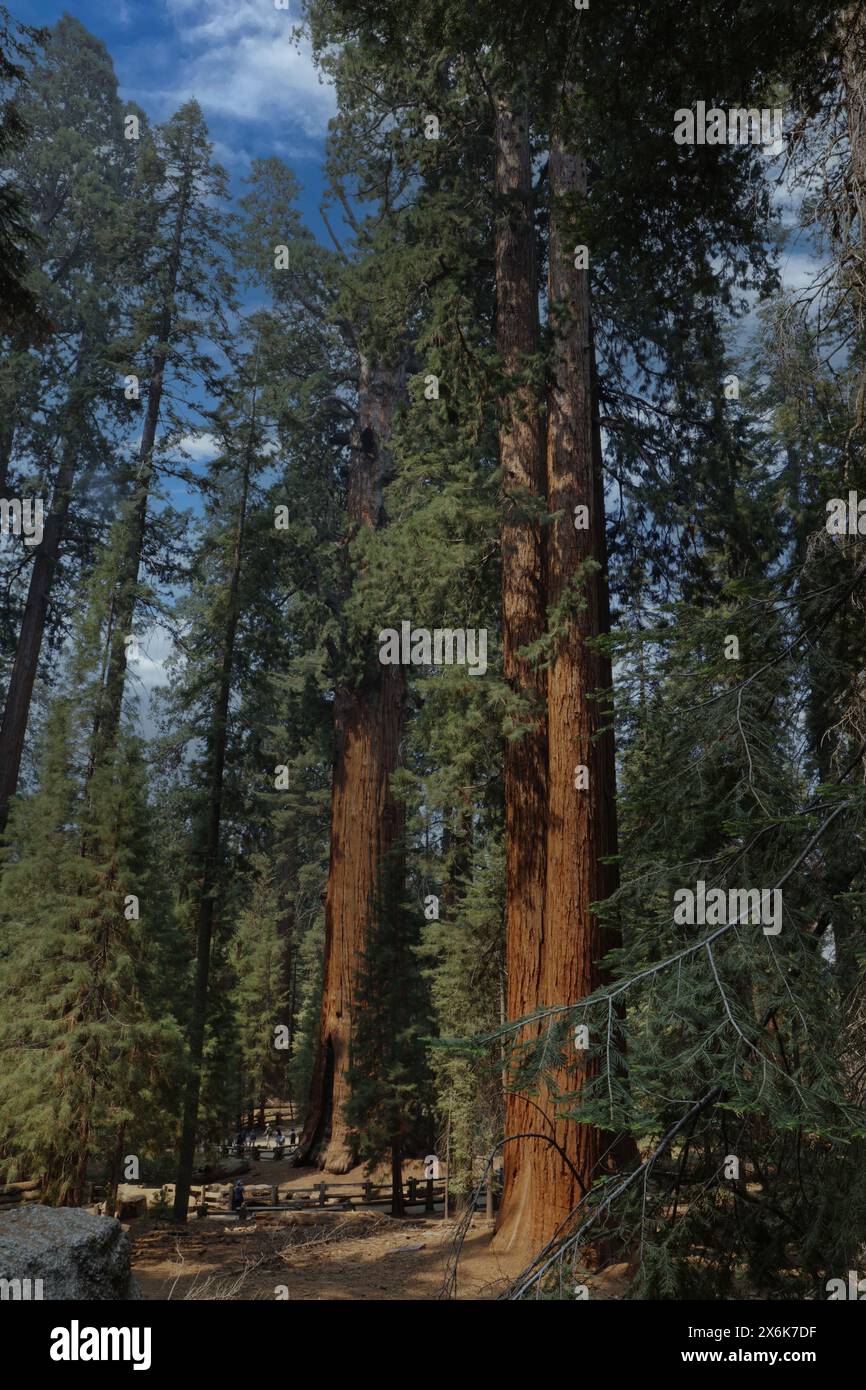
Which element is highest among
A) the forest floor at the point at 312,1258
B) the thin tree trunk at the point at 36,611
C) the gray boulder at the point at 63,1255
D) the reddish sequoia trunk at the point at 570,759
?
the thin tree trunk at the point at 36,611

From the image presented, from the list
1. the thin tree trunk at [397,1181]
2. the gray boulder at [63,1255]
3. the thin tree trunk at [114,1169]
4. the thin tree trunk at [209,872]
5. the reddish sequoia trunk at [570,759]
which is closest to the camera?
the gray boulder at [63,1255]

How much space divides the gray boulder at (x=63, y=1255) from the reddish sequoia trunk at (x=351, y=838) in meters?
14.2

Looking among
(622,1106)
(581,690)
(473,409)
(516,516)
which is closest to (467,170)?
(473,409)

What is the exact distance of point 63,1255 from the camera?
4.66 meters

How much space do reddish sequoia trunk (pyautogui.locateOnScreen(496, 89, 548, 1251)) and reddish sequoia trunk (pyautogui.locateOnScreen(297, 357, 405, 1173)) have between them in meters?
8.55

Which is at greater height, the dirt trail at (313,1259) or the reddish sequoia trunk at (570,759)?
the reddish sequoia trunk at (570,759)

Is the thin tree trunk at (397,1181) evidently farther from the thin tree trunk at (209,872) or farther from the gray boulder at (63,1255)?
the gray boulder at (63,1255)

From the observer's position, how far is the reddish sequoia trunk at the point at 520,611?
948cm

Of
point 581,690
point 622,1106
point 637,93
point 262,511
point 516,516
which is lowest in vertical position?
point 622,1106

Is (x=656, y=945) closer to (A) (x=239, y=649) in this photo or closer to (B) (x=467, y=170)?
(B) (x=467, y=170)

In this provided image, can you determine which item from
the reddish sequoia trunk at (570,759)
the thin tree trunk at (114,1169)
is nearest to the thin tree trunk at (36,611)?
the thin tree trunk at (114,1169)

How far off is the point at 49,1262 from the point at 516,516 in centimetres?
730

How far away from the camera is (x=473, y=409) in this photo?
1001cm

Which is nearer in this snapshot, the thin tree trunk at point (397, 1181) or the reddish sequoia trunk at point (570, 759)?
the reddish sequoia trunk at point (570, 759)
